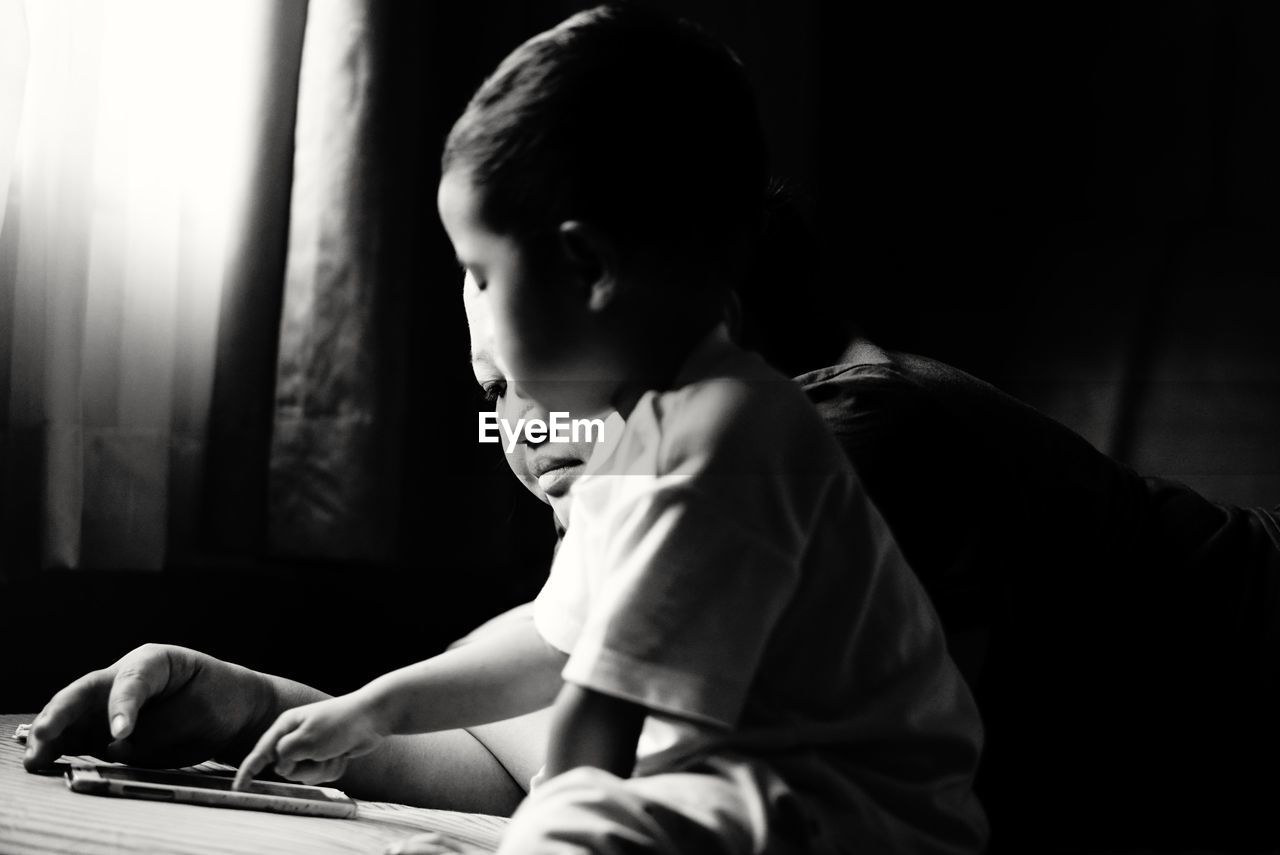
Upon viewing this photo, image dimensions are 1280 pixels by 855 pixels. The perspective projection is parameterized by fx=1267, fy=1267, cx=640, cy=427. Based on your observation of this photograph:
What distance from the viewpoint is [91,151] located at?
4.09ft

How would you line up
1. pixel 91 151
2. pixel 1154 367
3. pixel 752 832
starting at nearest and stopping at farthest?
pixel 752 832, pixel 91 151, pixel 1154 367

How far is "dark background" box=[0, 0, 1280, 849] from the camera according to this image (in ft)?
4.57

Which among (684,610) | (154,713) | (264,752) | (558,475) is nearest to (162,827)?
(264,752)

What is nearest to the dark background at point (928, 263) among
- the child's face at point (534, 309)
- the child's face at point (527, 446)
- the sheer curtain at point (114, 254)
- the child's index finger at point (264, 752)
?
the sheer curtain at point (114, 254)

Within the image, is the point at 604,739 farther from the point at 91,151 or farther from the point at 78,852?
the point at 91,151

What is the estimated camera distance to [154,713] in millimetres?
888

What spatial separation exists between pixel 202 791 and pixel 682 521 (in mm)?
416

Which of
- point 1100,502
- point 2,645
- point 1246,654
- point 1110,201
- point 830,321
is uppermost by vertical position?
point 1110,201

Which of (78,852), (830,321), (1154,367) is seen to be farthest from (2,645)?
(1154,367)

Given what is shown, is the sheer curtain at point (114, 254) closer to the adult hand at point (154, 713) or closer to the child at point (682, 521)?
the adult hand at point (154, 713)

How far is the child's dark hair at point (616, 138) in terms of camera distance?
0.59m

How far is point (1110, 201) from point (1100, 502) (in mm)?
719

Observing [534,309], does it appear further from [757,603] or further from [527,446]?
[527,446]

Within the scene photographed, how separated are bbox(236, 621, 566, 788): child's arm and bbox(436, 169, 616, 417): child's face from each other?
17 cm
